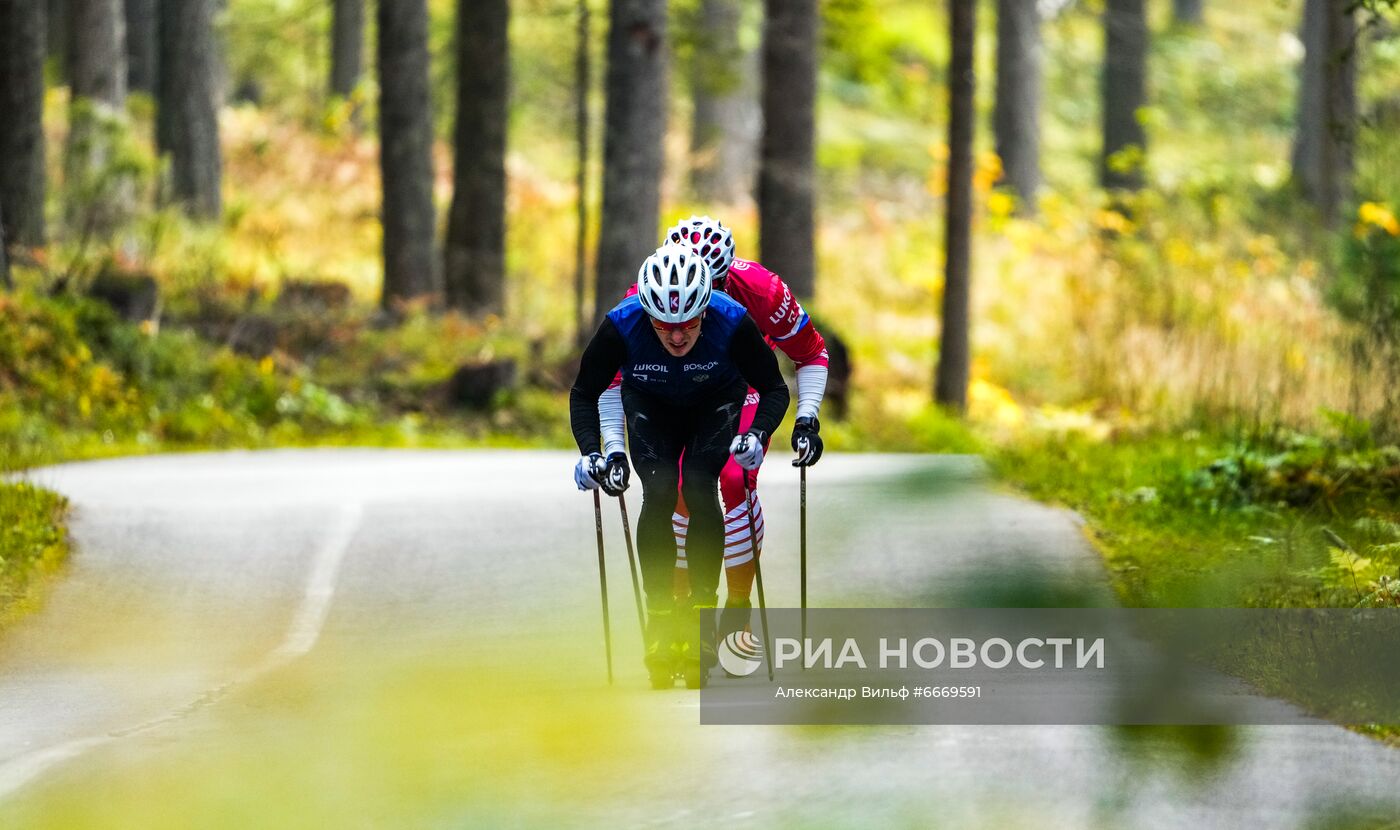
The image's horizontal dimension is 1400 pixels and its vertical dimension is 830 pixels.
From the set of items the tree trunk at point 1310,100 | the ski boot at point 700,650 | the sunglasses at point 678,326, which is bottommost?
the ski boot at point 700,650

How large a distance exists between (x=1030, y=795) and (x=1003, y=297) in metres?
20.3

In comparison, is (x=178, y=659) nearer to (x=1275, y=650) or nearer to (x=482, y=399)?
(x=1275, y=650)

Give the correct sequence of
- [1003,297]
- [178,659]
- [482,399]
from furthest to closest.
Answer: [1003,297] → [482,399] → [178,659]

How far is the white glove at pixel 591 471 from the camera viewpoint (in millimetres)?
8109

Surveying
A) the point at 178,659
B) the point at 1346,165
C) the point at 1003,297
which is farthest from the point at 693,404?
the point at 1346,165

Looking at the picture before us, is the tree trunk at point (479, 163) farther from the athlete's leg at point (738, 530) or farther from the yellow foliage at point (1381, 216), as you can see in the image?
the athlete's leg at point (738, 530)

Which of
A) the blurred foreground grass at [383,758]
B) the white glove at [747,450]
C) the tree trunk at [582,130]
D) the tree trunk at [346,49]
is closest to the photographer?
the blurred foreground grass at [383,758]

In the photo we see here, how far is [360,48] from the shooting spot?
39844 millimetres

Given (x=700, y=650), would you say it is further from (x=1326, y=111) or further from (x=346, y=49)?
(x=346, y=49)

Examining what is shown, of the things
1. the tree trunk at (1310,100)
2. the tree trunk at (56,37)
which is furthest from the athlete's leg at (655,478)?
the tree trunk at (56,37)

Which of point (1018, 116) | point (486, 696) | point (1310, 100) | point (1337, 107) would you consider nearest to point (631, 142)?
point (1337, 107)

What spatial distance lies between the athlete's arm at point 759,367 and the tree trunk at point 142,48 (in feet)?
98.1

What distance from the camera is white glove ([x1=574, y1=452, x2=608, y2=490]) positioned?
8109 millimetres

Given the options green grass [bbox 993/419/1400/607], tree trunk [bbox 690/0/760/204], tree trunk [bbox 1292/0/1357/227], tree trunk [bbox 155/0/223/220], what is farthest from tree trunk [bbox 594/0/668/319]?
tree trunk [bbox 690/0/760/204]
